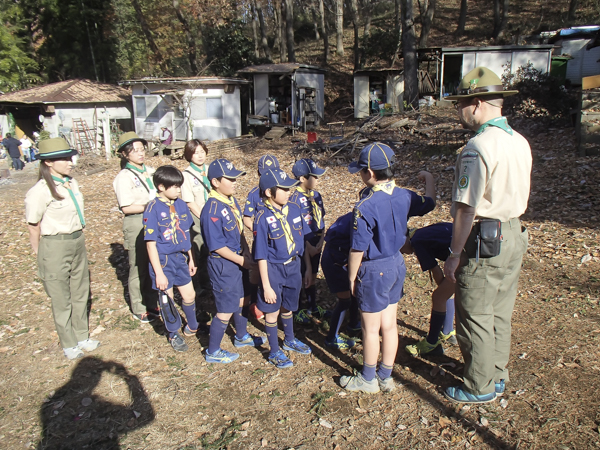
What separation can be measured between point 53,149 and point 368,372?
11.6ft

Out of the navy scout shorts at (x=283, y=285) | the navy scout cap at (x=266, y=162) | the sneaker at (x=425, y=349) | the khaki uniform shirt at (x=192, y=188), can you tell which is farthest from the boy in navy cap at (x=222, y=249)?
the sneaker at (x=425, y=349)

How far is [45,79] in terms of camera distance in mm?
33906

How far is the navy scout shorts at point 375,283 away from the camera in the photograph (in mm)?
3311

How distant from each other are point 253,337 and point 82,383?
170 centimetres

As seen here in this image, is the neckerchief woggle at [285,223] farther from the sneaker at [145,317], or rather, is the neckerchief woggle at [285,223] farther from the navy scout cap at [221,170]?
the sneaker at [145,317]

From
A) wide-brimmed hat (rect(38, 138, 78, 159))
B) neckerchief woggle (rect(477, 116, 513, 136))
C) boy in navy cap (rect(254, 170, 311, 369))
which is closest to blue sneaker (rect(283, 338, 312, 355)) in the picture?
boy in navy cap (rect(254, 170, 311, 369))

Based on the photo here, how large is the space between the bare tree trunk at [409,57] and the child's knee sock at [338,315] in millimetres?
17971

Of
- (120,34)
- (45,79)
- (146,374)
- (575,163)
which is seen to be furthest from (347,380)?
(120,34)

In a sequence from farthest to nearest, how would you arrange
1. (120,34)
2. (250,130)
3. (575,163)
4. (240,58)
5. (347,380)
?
(120,34)
(240,58)
(250,130)
(575,163)
(347,380)

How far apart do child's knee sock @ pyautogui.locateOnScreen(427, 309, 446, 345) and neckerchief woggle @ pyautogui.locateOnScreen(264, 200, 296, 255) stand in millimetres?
1434

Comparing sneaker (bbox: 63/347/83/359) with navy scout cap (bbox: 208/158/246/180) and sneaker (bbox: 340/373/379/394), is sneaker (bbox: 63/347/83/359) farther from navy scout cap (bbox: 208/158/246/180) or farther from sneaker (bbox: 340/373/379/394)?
sneaker (bbox: 340/373/379/394)

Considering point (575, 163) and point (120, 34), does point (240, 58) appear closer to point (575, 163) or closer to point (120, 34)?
point (120, 34)

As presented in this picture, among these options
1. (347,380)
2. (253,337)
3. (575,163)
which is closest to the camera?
(347,380)

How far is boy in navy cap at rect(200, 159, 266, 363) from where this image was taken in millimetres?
3998
